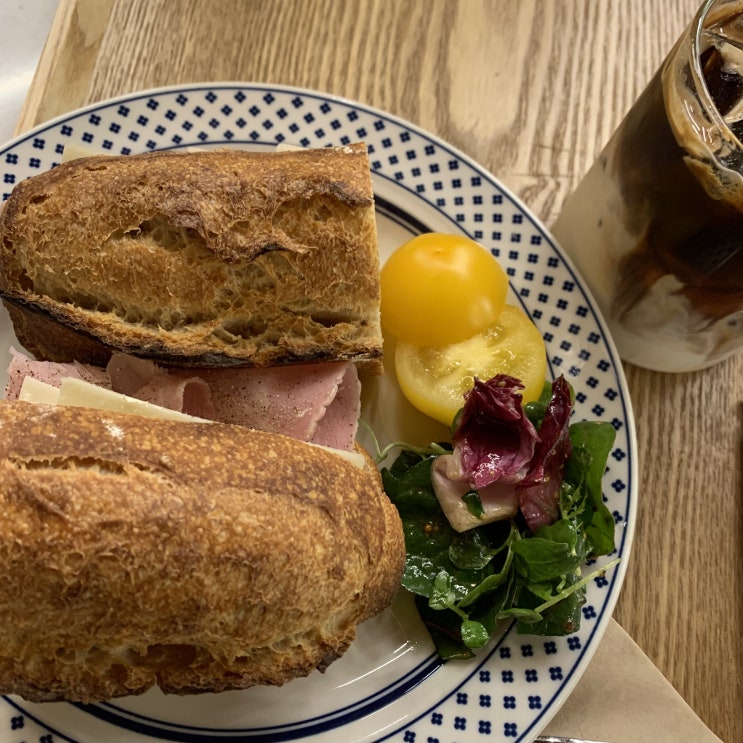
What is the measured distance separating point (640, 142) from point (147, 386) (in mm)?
1538

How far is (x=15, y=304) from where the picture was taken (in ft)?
6.04

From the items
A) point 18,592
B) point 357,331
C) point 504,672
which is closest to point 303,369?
point 357,331

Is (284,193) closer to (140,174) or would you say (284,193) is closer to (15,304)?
(140,174)

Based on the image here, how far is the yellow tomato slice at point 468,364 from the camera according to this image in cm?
216

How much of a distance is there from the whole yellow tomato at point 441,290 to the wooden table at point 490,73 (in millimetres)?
569

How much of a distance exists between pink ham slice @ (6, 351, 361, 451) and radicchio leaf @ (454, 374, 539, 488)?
13.9 inches

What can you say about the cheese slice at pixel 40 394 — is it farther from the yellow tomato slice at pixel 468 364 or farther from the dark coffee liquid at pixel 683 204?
the dark coffee liquid at pixel 683 204

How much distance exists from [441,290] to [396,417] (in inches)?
18.5

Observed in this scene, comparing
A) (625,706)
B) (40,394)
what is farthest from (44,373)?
(625,706)

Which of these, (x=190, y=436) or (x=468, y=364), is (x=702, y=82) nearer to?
(x=468, y=364)

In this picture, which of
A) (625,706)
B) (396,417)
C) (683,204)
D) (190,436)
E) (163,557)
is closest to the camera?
(163,557)

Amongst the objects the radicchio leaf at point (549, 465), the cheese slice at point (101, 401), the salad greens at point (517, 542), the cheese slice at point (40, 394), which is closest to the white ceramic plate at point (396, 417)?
the salad greens at point (517, 542)

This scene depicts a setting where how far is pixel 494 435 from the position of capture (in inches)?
79.4

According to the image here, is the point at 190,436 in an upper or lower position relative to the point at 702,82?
lower
